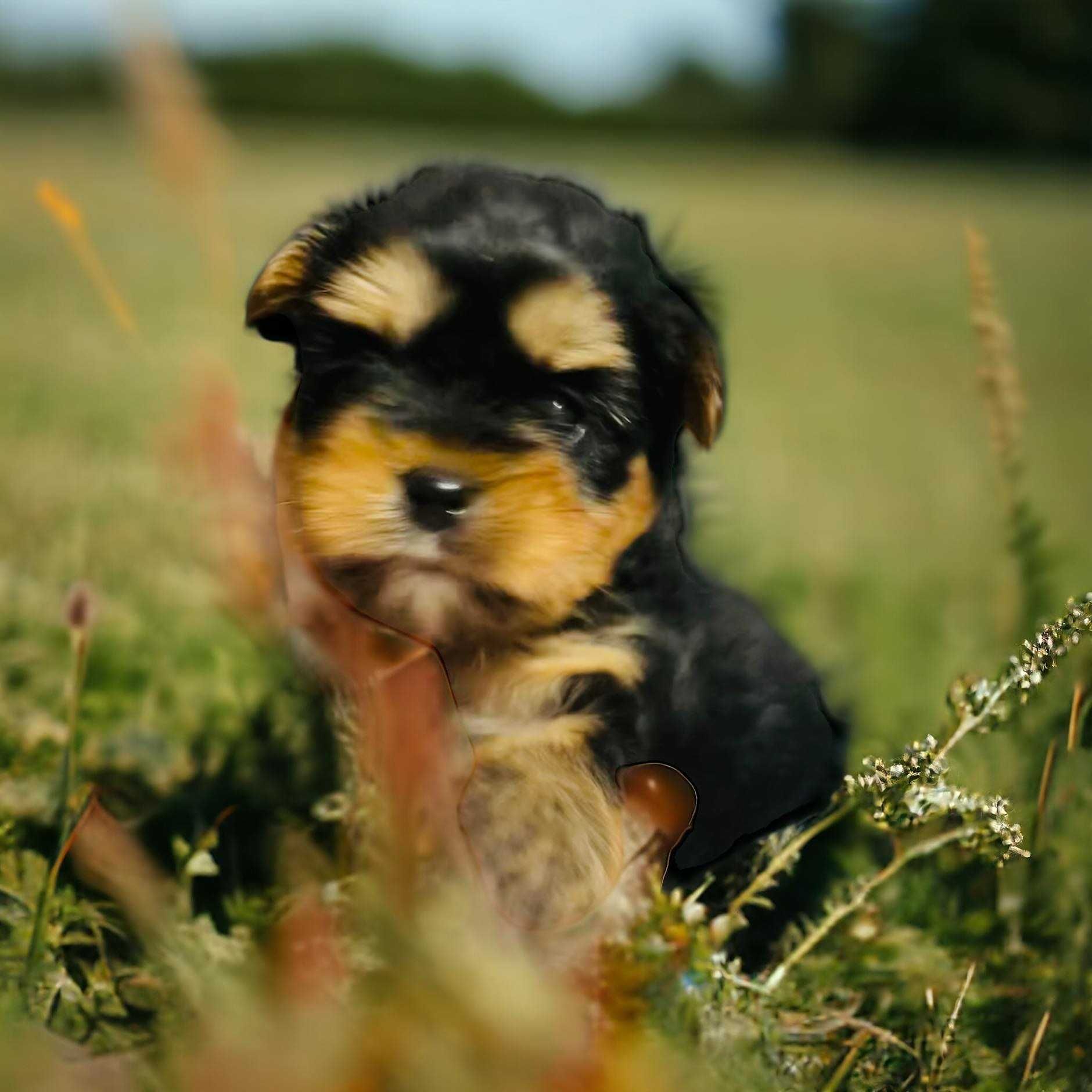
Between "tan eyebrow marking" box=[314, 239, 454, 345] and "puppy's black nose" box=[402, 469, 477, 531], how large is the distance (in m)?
0.24

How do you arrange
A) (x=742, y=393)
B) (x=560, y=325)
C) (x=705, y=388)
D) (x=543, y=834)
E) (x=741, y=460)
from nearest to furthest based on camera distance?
(x=543, y=834) < (x=560, y=325) < (x=705, y=388) < (x=741, y=460) < (x=742, y=393)

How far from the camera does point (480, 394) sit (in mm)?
1884

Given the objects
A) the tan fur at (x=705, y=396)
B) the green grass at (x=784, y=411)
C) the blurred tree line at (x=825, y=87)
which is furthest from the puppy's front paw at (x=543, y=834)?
the blurred tree line at (x=825, y=87)

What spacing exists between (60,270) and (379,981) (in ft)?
31.1

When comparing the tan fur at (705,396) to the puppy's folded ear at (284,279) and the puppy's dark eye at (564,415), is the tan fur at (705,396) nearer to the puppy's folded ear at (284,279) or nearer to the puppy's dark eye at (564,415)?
the puppy's dark eye at (564,415)

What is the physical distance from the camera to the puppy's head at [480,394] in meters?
1.79

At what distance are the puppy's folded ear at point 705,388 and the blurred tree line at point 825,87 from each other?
28.1 m

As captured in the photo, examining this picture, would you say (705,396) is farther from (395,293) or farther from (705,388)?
(395,293)

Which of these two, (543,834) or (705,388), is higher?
(705,388)

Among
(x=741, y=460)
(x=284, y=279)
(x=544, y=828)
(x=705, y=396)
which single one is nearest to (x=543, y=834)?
(x=544, y=828)

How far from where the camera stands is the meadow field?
2.81 meters

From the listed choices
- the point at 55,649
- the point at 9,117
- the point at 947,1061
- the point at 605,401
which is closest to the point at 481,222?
the point at 605,401

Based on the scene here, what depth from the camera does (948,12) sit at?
113 ft

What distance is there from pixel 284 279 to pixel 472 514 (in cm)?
55
